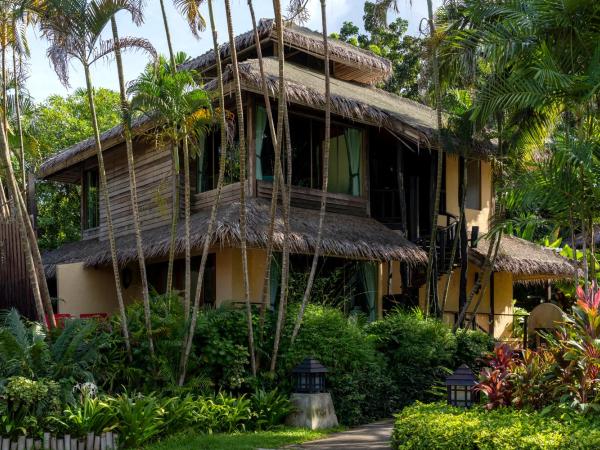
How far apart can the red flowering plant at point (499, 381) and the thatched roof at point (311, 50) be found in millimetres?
8193

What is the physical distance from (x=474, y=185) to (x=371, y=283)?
4130mm

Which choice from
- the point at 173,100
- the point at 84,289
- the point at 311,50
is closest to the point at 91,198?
the point at 84,289

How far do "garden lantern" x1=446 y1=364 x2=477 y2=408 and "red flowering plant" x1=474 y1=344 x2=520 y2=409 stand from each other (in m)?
0.10

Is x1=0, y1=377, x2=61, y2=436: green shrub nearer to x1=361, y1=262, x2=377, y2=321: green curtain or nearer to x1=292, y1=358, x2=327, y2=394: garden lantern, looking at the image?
x1=292, y1=358, x2=327, y2=394: garden lantern

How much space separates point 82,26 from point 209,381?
176 inches

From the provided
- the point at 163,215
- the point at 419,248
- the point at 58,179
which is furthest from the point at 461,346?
the point at 58,179

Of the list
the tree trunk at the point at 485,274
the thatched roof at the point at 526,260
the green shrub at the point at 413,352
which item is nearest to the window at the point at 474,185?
the thatched roof at the point at 526,260

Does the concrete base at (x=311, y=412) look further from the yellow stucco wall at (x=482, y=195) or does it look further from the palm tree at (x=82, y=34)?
the yellow stucco wall at (x=482, y=195)

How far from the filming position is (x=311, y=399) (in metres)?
9.72

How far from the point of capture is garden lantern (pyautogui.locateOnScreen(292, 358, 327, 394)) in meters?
9.75

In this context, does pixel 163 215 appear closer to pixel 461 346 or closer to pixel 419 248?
pixel 419 248

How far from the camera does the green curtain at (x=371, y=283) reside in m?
13.9

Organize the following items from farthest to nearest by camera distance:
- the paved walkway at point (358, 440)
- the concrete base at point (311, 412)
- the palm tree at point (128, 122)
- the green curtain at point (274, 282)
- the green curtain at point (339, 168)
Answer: the green curtain at point (339, 168), the green curtain at point (274, 282), the concrete base at point (311, 412), the palm tree at point (128, 122), the paved walkway at point (358, 440)

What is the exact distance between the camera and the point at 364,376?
35.3ft
